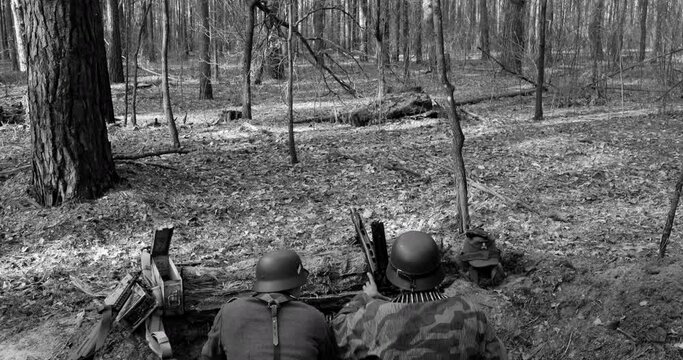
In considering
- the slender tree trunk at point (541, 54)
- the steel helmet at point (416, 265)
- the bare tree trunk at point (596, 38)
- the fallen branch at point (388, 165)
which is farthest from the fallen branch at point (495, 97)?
the steel helmet at point (416, 265)

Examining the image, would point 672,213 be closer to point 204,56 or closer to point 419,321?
point 419,321

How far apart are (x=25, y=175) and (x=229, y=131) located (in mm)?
5430

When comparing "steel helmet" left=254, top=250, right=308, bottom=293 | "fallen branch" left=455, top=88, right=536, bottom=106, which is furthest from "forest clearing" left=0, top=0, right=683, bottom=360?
"fallen branch" left=455, top=88, right=536, bottom=106

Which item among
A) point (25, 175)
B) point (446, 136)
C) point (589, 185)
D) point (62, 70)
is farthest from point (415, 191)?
point (25, 175)

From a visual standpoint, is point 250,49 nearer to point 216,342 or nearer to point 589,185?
point 589,185

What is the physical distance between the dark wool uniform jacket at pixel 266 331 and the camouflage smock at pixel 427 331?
26cm

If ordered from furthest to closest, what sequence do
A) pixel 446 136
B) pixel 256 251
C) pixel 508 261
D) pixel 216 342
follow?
pixel 446 136 → pixel 256 251 → pixel 508 261 → pixel 216 342

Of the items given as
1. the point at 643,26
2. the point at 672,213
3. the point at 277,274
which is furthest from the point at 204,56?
the point at 643,26

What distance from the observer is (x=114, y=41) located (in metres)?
19.4

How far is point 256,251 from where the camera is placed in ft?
22.2

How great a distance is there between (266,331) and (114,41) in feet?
61.0

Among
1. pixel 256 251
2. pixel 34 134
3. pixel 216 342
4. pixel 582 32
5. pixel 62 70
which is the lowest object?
pixel 256 251

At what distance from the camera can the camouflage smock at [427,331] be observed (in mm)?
2947

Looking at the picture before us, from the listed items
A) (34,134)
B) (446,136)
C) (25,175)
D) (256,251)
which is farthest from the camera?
(446,136)
